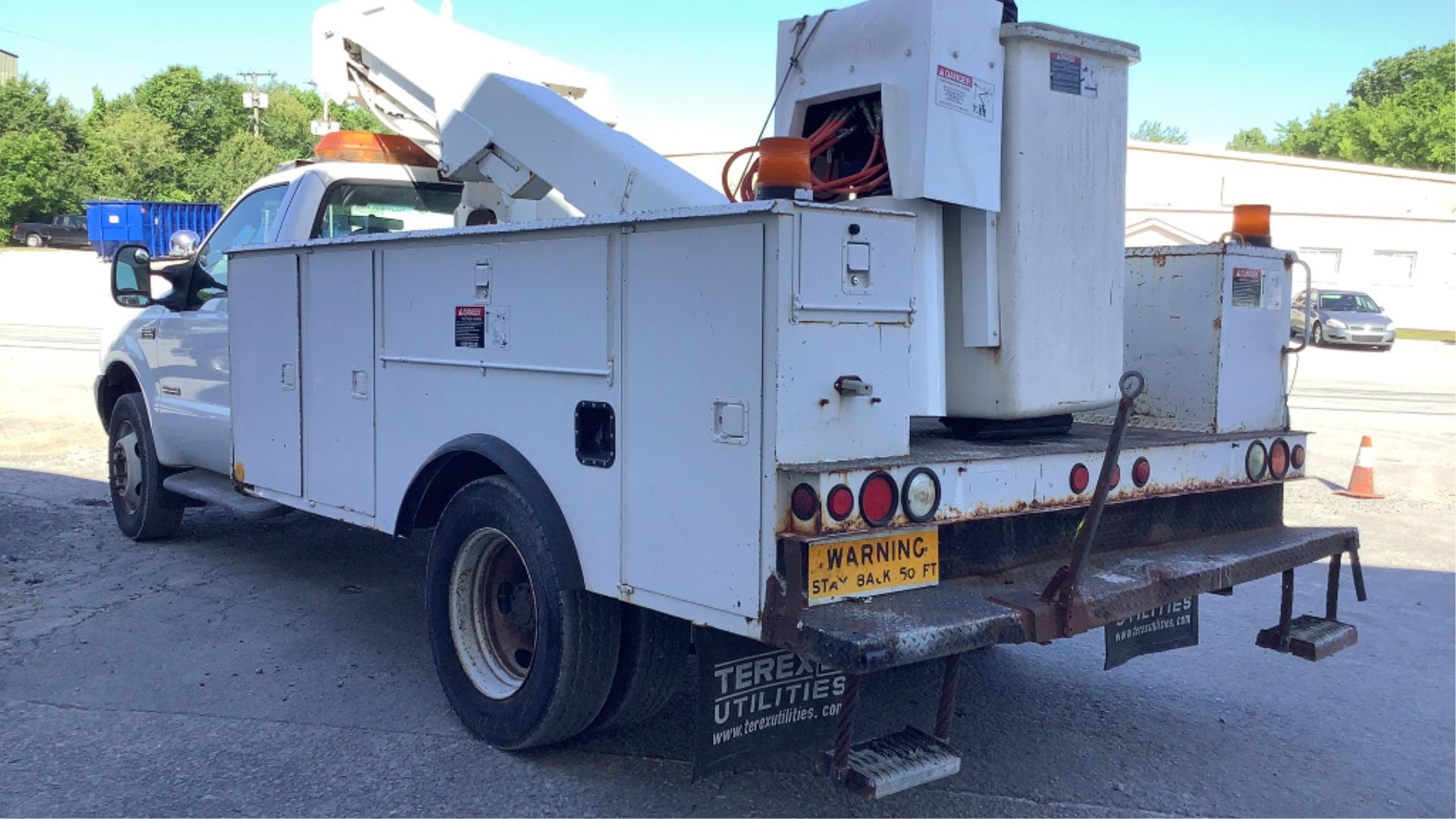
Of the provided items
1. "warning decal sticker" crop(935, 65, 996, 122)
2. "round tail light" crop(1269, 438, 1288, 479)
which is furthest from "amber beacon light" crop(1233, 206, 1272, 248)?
"warning decal sticker" crop(935, 65, 996, 122)

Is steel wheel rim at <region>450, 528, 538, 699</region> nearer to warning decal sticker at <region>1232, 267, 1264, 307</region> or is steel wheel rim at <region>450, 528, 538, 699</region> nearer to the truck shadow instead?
the truck shadow

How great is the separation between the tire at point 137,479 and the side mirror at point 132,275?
0.72 m

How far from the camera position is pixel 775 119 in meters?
4.49

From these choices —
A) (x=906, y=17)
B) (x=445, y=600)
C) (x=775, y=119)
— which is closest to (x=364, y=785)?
(x=445, y=600)

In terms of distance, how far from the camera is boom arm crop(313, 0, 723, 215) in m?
4.40

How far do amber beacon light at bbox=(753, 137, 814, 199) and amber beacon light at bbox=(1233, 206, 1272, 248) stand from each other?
240cm

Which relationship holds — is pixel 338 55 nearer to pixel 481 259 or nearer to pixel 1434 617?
pixel 481 259

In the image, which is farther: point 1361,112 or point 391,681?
point 1361,112

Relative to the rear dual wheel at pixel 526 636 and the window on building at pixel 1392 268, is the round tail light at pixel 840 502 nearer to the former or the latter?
the rear dual wheel at pixel 526 636

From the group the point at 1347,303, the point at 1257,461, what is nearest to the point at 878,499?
the point at 1257,461

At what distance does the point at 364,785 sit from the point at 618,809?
86cm

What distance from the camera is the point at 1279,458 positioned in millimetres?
4578

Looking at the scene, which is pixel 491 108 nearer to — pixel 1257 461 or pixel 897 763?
pixel 897 763

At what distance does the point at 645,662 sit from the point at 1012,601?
1.15m
